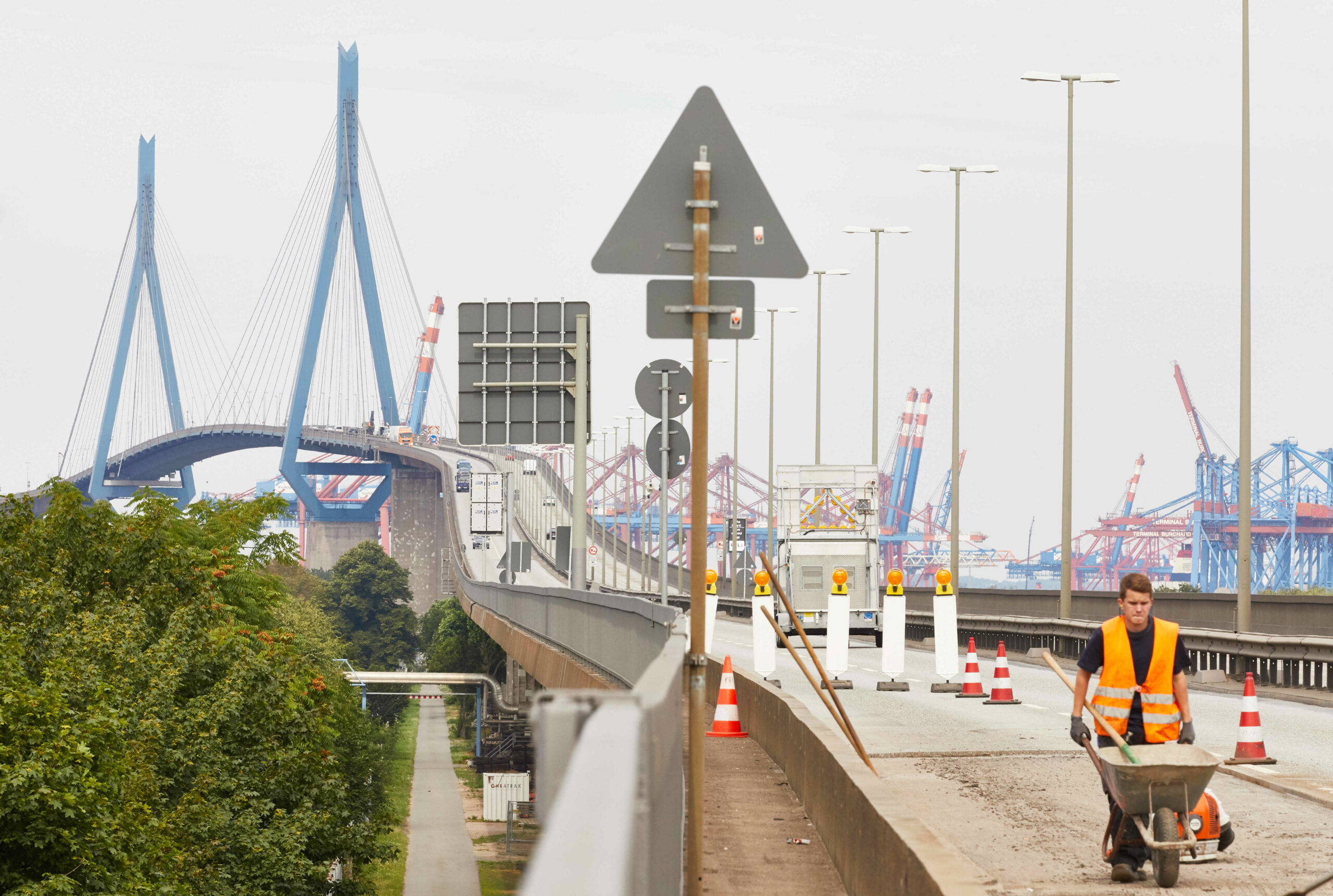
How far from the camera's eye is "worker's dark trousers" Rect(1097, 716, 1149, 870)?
7988 mm

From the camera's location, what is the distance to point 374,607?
143 metres

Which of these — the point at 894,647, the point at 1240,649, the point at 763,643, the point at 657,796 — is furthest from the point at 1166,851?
the point at 1240,649

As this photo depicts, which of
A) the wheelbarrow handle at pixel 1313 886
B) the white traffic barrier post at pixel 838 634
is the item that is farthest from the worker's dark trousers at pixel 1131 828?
the white traffic barrier post at pixel 838 634

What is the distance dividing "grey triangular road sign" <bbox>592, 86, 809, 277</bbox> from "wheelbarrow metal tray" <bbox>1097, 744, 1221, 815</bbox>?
2.62 m

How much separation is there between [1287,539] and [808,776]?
12380 centimetres

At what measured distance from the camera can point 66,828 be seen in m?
20.7

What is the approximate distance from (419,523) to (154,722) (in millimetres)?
115477

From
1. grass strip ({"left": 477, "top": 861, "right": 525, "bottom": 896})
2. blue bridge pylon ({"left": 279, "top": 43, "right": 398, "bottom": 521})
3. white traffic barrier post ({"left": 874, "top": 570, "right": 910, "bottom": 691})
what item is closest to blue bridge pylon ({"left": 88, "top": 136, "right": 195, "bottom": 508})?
blue bridge pylon ({"left": 279, "top": 43, "right": 398, "bottom": 521})

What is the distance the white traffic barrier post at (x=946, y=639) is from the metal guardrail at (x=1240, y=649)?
1564 millimetres

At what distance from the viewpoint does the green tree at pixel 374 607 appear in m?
139

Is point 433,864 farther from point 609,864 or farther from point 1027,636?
point 609,864

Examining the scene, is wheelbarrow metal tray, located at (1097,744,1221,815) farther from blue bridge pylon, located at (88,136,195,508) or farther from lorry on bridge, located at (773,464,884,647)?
blue bridge pylon, located at (88,136,195,508)

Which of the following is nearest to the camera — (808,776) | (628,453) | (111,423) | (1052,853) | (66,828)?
(1052,853)

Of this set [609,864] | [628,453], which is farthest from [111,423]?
[609,864]
